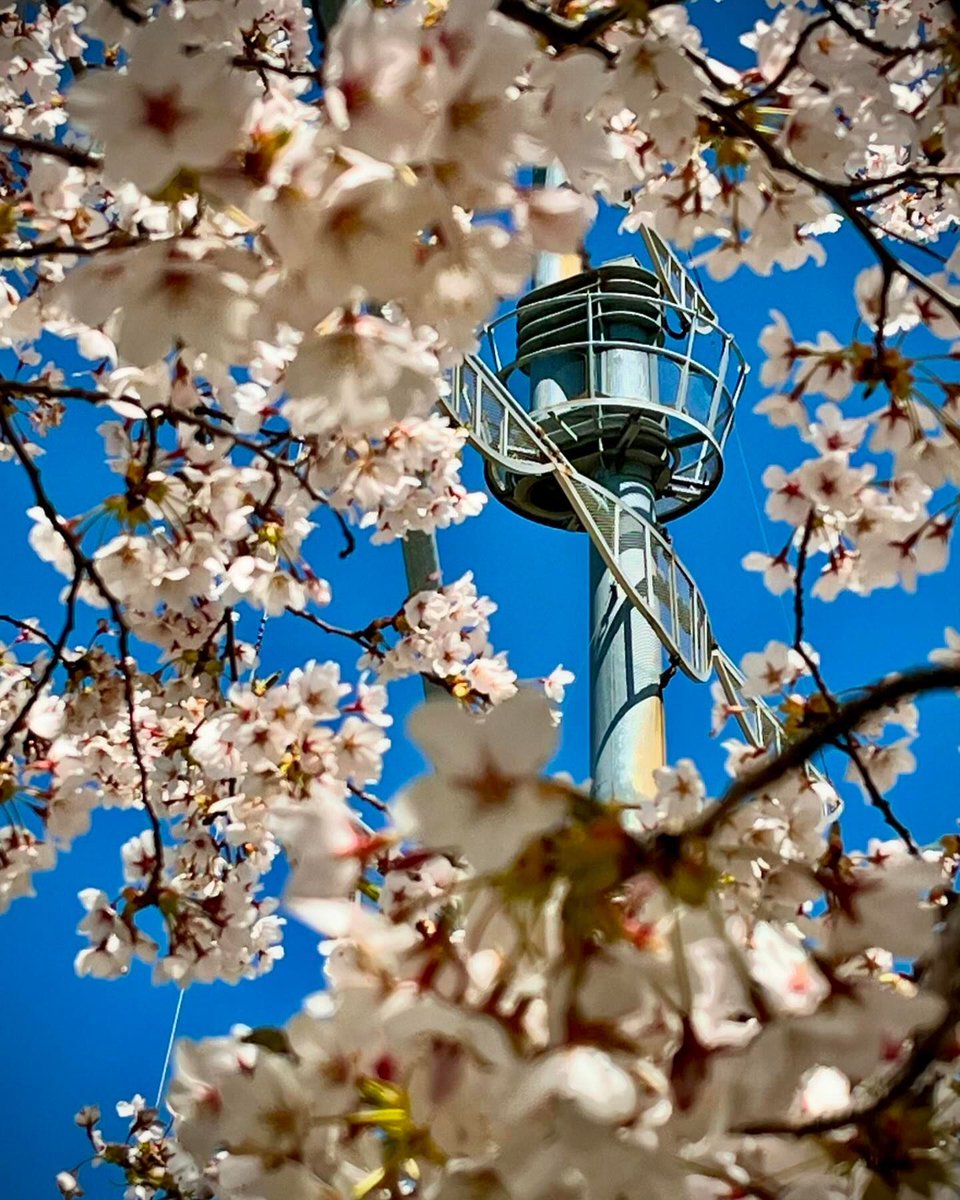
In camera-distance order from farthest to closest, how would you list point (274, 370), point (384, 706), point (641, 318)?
point (641, 318)
point (384, 706)
point (274, 370)

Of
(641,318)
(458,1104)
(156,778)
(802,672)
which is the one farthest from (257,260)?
(641,318)

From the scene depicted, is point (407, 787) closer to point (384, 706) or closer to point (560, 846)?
point (560, 846)

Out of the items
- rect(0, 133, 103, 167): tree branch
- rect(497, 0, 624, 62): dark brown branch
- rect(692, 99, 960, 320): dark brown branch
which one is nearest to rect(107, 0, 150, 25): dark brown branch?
rect(0, 133, 103, 167): tree branch

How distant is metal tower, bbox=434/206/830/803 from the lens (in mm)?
5035

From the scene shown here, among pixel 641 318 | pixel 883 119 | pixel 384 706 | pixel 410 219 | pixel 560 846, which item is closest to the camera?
pixel 560 846

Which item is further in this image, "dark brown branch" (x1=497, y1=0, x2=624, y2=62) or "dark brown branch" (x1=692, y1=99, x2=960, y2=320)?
"dark brown branch" (x1=692, y1=99, x2=960, y2=320)

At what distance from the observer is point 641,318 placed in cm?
614

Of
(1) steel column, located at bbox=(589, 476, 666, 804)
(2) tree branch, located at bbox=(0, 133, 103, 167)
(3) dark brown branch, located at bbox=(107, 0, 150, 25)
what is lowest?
(2) tree branch, located at bbox=(0, 133, 103, 167)

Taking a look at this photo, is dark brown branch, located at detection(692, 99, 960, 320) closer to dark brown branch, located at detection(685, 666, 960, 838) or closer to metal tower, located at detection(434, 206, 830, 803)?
dark brown branch, located at detection(685, 666, 960, 838)

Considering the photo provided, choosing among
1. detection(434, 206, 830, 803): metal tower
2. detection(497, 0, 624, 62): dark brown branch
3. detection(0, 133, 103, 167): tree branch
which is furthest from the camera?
detection(434, 206, 830, 803): metal tower

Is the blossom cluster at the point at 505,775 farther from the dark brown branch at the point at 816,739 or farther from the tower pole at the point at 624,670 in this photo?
the tower pole at the point at 624,670

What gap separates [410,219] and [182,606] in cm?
129

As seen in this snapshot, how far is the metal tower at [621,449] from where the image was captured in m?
5.04

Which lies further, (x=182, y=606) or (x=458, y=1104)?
(x=182, y=606)
